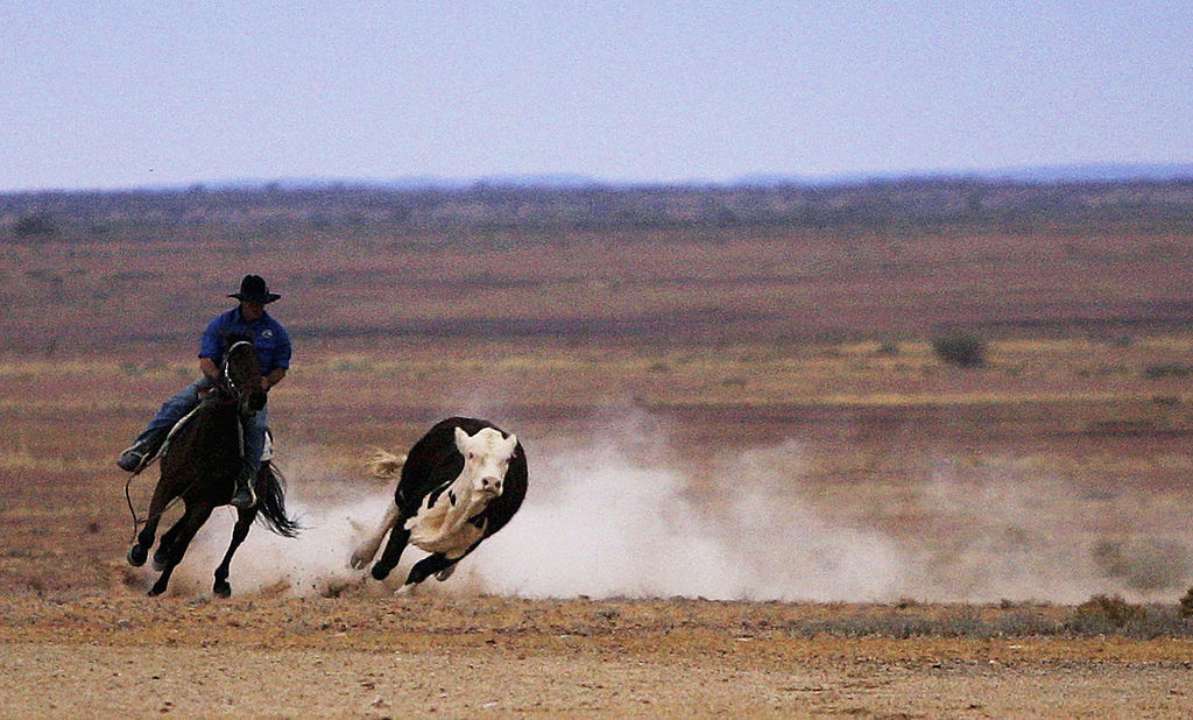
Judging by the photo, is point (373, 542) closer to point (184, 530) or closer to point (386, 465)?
point (386, 465)

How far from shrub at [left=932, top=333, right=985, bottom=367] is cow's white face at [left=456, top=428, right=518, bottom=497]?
30882 millimetres

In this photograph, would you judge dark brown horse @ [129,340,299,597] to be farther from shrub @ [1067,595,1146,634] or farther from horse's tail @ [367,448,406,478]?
shrub @ [1067,595,1146,634]

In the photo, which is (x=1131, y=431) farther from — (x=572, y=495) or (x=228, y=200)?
(x=228, y=200)

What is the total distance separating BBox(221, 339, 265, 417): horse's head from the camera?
14453 millimetres

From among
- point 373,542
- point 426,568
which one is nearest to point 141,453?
point 373,542

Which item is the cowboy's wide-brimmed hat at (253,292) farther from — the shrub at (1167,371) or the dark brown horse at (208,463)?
the shrub at (1167,371)

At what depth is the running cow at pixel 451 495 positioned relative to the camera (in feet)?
48.8

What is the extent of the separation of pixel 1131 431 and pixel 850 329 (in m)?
23.1

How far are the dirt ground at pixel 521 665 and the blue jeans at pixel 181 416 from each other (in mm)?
1176

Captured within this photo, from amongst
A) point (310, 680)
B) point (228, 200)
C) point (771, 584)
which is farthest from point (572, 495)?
point (228, 200)

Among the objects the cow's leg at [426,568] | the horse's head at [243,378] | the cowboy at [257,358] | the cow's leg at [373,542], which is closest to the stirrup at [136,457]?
the cowboy at [257,358]

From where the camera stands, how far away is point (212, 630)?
42.3ft

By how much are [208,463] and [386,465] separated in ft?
6.66

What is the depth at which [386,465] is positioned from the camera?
16516 millimetres
